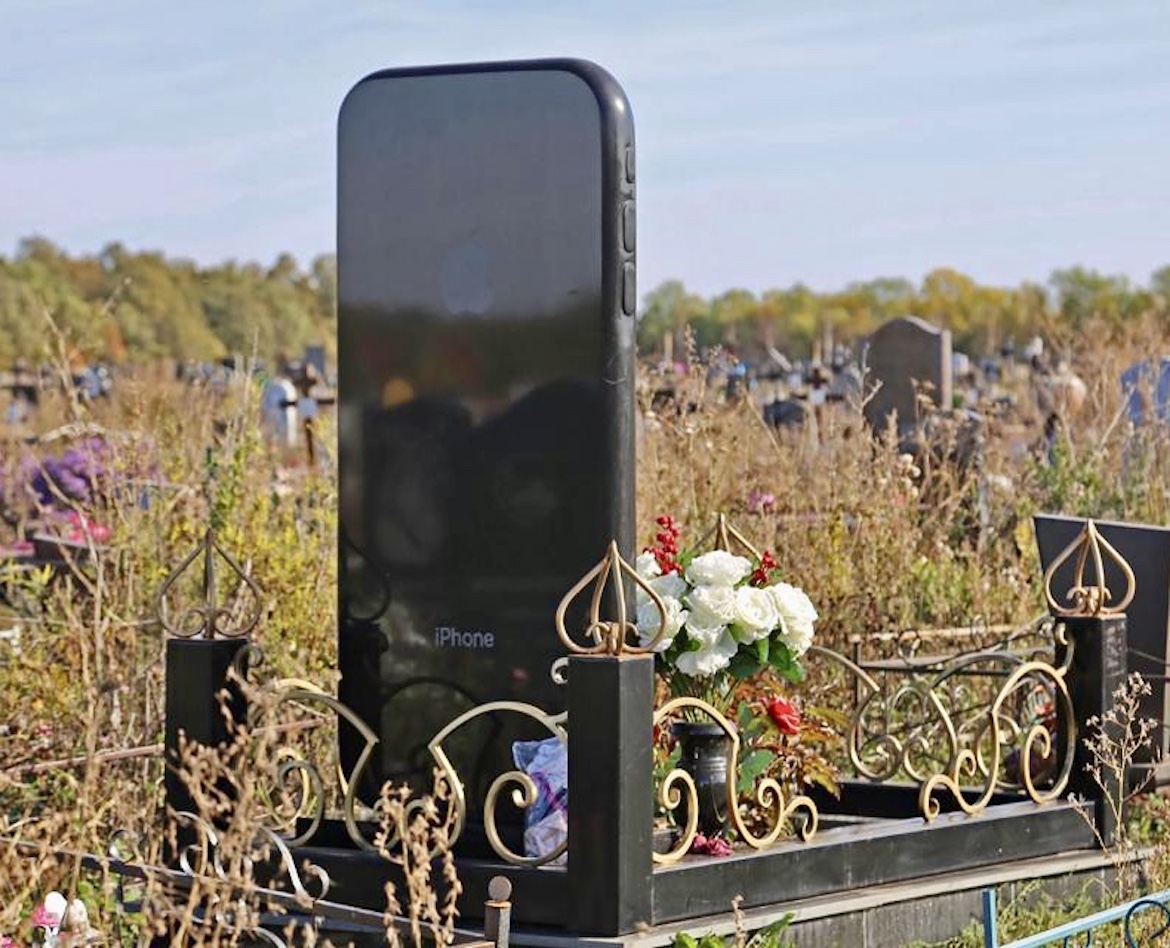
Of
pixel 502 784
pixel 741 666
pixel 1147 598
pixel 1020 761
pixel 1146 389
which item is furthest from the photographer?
pixel 1146 389

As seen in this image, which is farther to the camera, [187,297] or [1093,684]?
[187,297]

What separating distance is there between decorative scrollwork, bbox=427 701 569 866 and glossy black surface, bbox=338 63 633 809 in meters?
0.25

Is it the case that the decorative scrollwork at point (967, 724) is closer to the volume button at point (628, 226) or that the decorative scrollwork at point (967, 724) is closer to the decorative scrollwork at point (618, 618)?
the decorative scrollwork at point (618, 618)

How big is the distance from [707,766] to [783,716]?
0.33 m

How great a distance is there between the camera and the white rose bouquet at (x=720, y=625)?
589 cm

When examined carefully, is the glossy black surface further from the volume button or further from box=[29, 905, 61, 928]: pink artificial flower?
box=[29, 905, 61, 928]: pink artificial flower

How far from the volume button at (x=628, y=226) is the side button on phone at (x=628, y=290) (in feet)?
0.17

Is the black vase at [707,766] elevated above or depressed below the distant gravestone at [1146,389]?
below

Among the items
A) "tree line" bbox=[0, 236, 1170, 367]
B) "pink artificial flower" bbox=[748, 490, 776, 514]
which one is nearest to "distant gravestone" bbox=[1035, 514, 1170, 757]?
"pink artificial flower" bbox=[748, 490, 776, 514]

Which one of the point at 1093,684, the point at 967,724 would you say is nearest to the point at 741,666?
the point at 1093,684

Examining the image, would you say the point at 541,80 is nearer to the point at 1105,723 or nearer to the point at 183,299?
the point at 1105,723

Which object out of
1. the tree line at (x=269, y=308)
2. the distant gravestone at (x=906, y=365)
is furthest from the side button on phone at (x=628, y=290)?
the tree line at (x=269, y=308)

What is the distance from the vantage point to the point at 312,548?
9.27 m

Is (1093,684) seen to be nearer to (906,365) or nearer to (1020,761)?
(1020,761)
